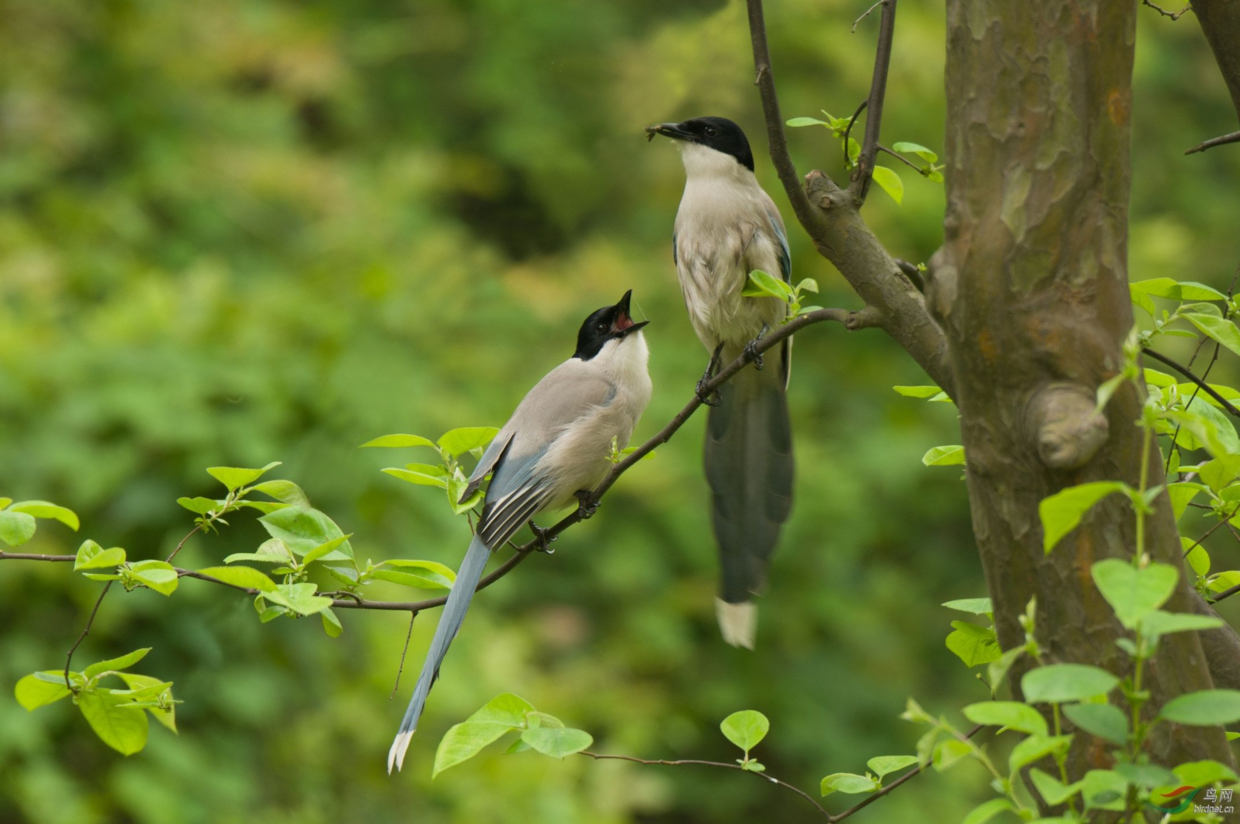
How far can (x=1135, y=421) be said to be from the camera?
1.04 m

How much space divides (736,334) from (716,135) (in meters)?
0.47

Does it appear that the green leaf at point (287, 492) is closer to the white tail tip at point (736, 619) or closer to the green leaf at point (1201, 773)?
the white tail tip at point (736, 619)

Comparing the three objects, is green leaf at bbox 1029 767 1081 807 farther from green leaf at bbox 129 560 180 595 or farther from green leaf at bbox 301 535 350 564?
green leaf at bbox 129 560 180 595

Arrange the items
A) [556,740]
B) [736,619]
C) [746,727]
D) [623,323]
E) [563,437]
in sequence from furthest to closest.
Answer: [623,323]
[563,437]
[736,619]
[746,727]
[556,740]

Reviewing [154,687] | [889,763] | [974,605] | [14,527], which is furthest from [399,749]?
[974,605]

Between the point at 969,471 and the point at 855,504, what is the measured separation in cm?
347

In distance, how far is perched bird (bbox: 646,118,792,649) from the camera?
2.22 metres

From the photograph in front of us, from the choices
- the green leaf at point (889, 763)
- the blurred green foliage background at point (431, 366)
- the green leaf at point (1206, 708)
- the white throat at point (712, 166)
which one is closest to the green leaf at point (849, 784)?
the green leaf at point (889, 763)

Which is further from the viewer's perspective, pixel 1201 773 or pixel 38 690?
pixel 38 690

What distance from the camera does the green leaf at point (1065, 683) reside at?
0.82 meters

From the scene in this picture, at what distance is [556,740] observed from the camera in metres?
1.23

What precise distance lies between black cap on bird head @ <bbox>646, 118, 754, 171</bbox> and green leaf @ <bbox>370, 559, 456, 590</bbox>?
4.54 ft

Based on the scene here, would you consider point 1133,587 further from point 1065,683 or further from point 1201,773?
point 1201,773

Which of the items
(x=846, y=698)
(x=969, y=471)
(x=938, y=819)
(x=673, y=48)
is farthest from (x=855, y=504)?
(x=969, y=471)
